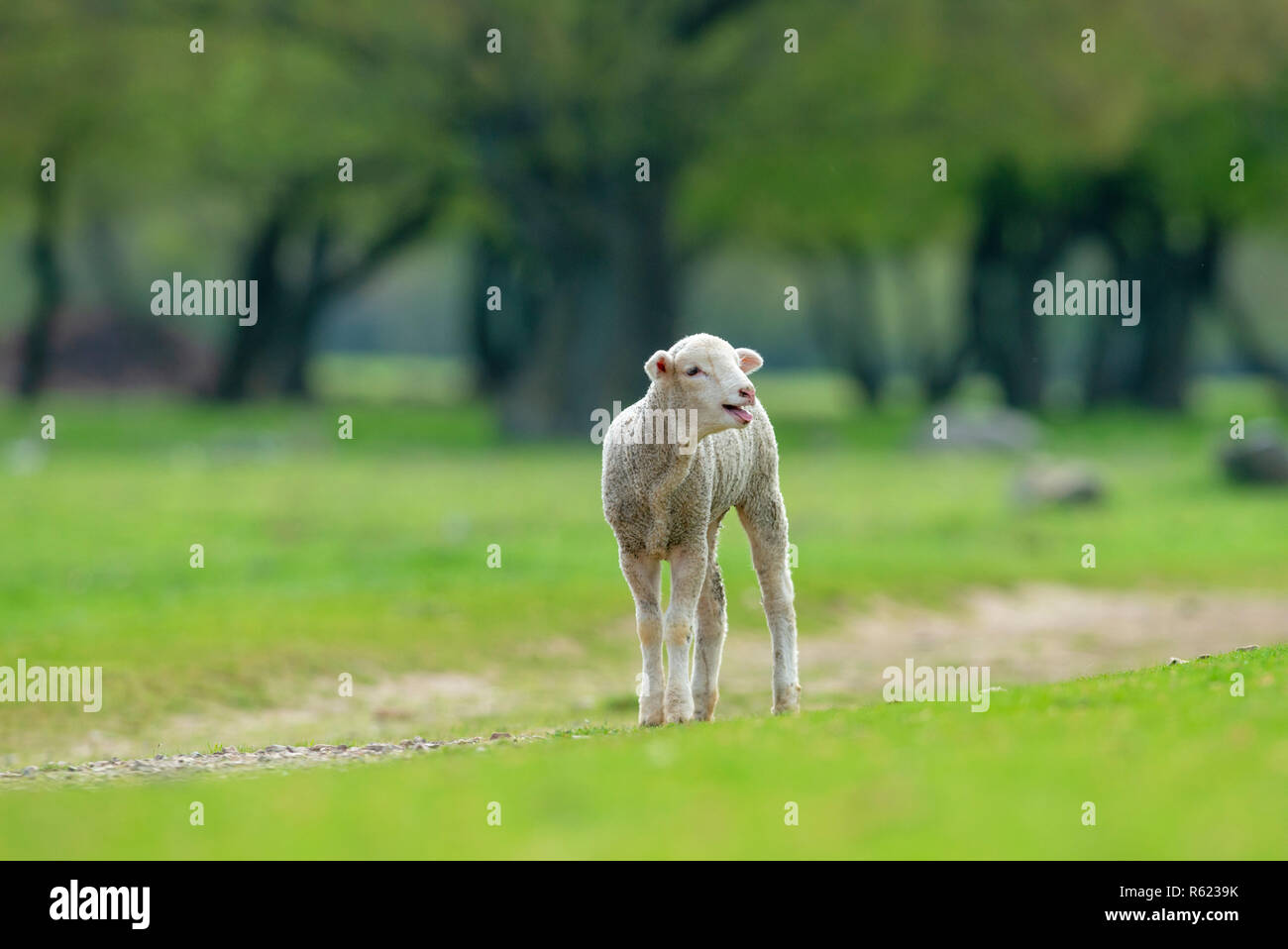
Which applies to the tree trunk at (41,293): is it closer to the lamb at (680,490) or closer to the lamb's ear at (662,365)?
the lamb at (680,490)

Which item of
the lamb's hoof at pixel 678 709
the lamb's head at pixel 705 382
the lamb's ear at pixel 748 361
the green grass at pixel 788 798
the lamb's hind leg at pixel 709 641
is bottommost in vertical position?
the green grass at pixel 788 798

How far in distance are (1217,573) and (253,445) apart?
2240 cm

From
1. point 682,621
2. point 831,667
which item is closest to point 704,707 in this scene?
point 682,621

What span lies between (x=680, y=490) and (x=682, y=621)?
0.80 meters

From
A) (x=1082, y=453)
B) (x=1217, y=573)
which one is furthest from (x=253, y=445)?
(x=1217, y=573)

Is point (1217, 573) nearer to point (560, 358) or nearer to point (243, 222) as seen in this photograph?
point (560, 358)

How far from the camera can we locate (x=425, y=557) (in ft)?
83.0

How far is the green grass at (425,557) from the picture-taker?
18.5 metres

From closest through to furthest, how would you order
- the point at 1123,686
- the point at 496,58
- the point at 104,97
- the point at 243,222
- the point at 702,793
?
the point at 702,793, the point at 1123,686, the point at 496,58, the point at 104,97, the point at 243,222

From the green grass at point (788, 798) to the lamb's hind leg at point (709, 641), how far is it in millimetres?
1691

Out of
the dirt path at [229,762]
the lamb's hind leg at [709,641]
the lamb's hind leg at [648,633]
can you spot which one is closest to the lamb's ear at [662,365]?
the lamb's hind leg at [648,633]

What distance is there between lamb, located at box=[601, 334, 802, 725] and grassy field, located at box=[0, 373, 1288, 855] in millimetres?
853

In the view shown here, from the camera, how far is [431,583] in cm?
2341

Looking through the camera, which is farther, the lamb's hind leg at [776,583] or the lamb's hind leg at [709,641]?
the lamb's hind leg at [776,583]
